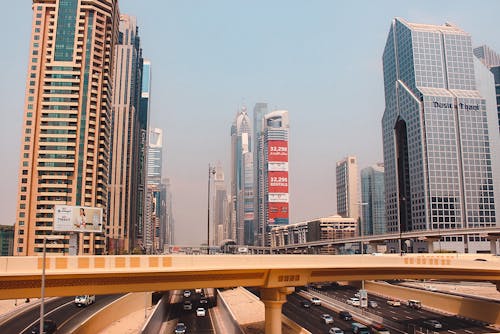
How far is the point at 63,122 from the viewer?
5379 inches

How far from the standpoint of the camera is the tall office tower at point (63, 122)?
132m

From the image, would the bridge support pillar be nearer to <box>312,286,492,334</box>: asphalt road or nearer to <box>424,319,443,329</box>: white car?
<box>312,286,492,334</box>: asphalt road

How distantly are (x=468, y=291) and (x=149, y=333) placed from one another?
7018 cm

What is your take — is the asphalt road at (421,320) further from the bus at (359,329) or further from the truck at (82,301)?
the truck at (82,301)

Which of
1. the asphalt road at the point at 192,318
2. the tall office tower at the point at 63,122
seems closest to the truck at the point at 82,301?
the asphalt road at the point at 192,318

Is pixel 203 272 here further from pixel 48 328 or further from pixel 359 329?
pixel 359 329

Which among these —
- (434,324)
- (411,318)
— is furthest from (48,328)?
(411,318)

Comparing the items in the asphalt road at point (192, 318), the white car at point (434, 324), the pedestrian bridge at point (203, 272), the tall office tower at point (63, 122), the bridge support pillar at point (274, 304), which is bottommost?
the asphalt road at point (192, 318)

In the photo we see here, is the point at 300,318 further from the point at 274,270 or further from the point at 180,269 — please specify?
the point at 180,269

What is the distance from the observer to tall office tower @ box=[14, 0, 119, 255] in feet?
433

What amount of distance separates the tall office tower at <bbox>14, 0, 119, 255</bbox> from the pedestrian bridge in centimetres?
10061

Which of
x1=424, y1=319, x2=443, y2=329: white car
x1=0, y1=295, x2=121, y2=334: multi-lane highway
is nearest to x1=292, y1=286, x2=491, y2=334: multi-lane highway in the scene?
x1=424, y1=319, x2=443, y2=329: white car

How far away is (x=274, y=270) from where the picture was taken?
Result: 4381 cm

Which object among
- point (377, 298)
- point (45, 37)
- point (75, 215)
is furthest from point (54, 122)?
point (377, 298)
